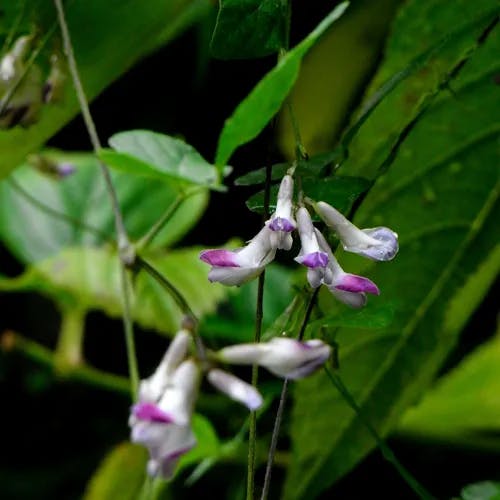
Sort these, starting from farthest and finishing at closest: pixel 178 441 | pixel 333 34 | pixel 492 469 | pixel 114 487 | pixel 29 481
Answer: pixel 29 481, pixel 333 34, pixel 492 469, pixel 114 487, pixel 178 441

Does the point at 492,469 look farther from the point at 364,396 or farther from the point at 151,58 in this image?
the point at 151,58

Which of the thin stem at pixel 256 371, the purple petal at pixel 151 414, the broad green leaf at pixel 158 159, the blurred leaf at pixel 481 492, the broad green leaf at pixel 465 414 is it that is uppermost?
the broad green leaf at pixel 158 159

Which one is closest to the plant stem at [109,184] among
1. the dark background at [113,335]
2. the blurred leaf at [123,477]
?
the blurred leaf at [123,477]

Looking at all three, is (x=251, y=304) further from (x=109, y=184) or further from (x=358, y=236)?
(x=358, y=236)

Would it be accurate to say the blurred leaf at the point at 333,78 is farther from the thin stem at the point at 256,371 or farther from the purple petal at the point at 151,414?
the purple petal at the point at 151,414

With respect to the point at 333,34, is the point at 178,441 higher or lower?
higher

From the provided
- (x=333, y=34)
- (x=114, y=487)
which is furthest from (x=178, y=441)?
(x=333, y=34)

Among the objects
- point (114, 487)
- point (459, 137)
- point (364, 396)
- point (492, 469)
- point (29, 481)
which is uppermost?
point (459, 137)
